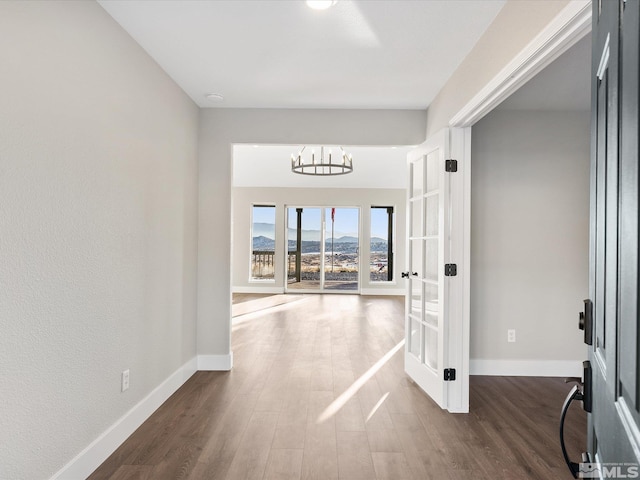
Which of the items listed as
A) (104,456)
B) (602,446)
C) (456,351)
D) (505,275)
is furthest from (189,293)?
(602,446)

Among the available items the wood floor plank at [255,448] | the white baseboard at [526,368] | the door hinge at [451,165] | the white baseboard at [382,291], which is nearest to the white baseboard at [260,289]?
the white baseboard at [382,291]

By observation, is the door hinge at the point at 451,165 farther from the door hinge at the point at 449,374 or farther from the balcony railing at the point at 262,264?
the balcony railing at the point at 262,264

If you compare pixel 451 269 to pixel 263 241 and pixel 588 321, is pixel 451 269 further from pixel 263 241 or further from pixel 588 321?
pixel 263 241

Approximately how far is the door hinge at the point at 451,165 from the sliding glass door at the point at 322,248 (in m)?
6.71

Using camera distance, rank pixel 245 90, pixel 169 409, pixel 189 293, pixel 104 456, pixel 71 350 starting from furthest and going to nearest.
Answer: pixel 189 293
pixel 245 90
pixel 169 409
pixel 104 456
pixel 71 350

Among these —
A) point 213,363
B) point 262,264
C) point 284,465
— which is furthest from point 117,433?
point 262,264

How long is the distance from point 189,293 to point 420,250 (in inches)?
82.8

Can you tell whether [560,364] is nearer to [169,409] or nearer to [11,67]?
[169,409]

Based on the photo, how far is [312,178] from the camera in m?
9.44

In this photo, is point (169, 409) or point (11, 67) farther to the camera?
point (169, 409)

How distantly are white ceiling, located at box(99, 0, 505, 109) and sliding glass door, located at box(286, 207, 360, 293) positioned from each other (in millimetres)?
6187

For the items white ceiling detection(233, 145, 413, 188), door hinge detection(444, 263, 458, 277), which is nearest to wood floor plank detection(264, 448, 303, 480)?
door hinge detection(444, 263, 458, 277)

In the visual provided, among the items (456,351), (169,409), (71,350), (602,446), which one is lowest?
(169,409)

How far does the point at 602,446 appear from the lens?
31.5 inches
